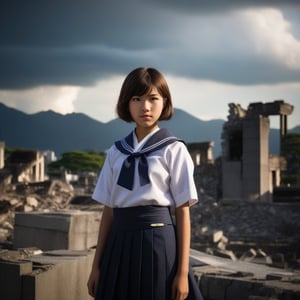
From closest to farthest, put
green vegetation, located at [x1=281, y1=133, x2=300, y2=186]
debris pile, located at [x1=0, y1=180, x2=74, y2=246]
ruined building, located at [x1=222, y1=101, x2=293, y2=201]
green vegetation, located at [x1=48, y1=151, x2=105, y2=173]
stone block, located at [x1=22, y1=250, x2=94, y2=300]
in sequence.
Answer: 1. stone block, located at [x1=22, y1=250, x2=94, y2=300]
2. debris pile, located at [x1=0, y1=180, x2=74, y2=246]
3. ruined building, located at [x1=222, y1=101, x2=293, y2=201]
4. green vegetation, located at [x1=281, y1=133, x2=300, y2=186]
5. green vegetation, located at [x1=48, y1=151, x2=105, y2=173]

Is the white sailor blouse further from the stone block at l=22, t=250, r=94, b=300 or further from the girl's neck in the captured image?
the stone block at l=22, t=250, r=94, b=300

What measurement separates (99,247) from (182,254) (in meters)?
0.47

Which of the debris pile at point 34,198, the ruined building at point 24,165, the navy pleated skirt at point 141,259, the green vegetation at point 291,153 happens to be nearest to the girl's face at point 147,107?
the navy pleated skirt at point 141,259

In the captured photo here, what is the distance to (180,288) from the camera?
2.46 meters

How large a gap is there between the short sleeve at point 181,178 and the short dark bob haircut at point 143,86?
0.29 metres

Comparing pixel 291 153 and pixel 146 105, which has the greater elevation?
pixel 291 153

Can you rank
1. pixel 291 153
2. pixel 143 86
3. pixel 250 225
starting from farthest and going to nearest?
pixel 291 153 < pixel 250 225 < pixel 143 86

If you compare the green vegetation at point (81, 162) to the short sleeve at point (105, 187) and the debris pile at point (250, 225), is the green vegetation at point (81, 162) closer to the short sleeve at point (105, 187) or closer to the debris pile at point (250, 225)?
the debris pile at point (250, 225)

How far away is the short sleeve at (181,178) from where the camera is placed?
8.41 feet

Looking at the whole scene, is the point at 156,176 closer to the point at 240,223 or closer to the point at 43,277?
the point at 43,277

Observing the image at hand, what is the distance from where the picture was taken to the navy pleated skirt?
2506 millimetres

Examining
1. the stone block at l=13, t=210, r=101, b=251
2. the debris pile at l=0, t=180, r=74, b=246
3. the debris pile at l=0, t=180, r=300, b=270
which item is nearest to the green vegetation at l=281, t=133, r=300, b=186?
the debris pile at l=0, t=180, r=300, b=270

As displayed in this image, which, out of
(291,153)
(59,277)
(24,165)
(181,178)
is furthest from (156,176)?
(24,165)

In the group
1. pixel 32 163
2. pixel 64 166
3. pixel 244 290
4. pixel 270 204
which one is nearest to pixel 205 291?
pixel 244 290
